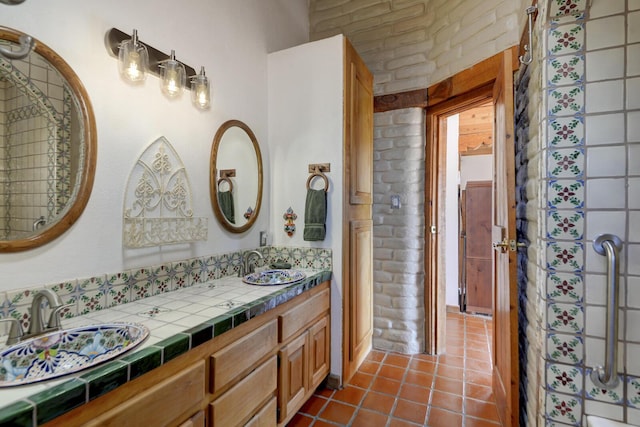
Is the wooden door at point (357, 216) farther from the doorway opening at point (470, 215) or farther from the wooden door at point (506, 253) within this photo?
the doorway opening at point (470, 215)

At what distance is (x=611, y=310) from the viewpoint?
0.99 meters

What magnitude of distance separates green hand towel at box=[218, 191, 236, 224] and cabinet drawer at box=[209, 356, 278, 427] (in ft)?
2.97

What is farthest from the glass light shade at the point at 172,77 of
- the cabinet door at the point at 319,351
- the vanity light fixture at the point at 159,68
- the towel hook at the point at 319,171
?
the cabinet door at the point at 319,351

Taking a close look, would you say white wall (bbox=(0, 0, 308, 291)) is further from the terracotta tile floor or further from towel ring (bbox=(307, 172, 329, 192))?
the terracotta tile floor

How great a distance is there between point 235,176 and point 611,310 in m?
1.91

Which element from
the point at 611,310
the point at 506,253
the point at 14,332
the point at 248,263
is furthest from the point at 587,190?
the point at 14,332

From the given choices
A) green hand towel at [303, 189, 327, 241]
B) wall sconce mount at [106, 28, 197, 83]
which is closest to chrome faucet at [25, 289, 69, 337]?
wall sconce mount at [106, 28, 197, 83]

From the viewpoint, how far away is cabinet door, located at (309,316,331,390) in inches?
73.5

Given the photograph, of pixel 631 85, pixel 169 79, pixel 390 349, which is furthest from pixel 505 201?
pixel 169 79

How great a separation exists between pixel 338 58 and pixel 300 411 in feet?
7.58

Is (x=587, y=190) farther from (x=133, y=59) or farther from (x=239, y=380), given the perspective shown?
(x=133, y=59)

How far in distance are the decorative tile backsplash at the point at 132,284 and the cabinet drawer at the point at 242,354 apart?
Result: 536mm

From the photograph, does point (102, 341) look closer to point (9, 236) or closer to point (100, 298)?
point (100, 298)

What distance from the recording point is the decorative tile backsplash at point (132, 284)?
1.05 meters
